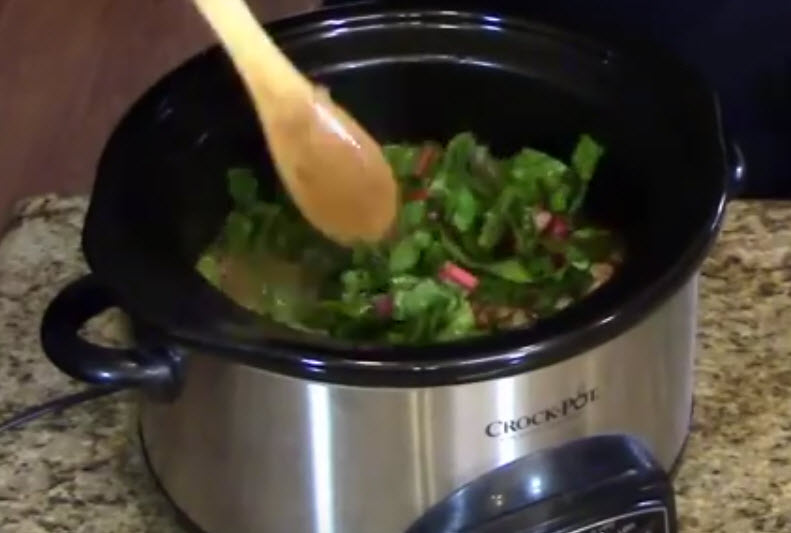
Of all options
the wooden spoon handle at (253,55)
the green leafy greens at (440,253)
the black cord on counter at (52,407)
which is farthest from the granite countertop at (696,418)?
the wooden spoon handle at (253,55)

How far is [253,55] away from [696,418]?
363 millimetres

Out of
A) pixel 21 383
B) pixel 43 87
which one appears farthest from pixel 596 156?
pixel 43 87

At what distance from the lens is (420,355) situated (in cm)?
72

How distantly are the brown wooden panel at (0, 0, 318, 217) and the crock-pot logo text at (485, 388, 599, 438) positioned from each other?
22.0 inches

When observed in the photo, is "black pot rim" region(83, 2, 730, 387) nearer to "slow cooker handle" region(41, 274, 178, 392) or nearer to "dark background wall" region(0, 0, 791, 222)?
"slow cooker handle" region(41, 274, 178, 392)

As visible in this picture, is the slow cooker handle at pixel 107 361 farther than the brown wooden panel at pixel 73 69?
No

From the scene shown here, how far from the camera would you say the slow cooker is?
0.74 meters

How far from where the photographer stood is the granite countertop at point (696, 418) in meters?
0.91

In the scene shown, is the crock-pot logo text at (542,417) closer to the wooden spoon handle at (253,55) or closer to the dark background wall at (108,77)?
the wooden spoon handle at (253,55)

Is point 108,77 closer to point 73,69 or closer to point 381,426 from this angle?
point 73,69

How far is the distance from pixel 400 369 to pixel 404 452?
62 millimetres

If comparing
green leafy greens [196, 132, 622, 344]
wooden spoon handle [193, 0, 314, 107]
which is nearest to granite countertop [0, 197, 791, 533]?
green leafy greens [196, 132, 622, 344]

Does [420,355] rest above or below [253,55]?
below

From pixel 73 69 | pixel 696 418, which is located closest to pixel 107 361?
pixel 696 418
